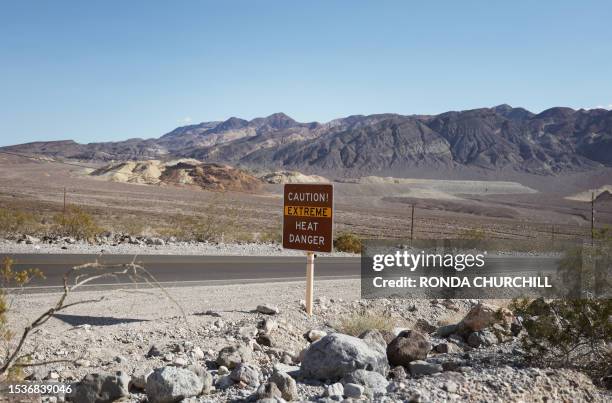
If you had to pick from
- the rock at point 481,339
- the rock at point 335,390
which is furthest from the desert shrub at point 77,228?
the rock at point 335,390

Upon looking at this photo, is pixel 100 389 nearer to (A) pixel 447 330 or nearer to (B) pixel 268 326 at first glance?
(B) pixel 268 326

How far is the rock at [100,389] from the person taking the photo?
608 cm

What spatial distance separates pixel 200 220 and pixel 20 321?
78.6ft

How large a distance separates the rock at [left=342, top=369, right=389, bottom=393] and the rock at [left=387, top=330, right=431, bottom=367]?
125 cm

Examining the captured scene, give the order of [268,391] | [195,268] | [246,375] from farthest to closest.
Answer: [195,268] → [246,375] → [268,391]

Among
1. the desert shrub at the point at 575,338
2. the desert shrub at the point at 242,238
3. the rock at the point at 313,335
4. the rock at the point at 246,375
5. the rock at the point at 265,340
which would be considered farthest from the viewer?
the desert shrub at the point at 242,238

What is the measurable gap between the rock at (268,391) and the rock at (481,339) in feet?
14.6

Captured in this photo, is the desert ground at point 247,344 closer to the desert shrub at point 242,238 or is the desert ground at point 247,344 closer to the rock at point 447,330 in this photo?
the rock at point 447,330

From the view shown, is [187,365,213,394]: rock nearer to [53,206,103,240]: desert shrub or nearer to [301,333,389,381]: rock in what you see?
[301,333,389,381]: rock

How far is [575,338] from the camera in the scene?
785 centimetres

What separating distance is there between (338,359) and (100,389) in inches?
96.4

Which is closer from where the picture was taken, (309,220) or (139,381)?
(139,381)

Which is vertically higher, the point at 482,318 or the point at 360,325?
the point at 482,318

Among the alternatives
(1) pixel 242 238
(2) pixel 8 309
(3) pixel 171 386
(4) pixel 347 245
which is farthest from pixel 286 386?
(1) pixel 242 238
